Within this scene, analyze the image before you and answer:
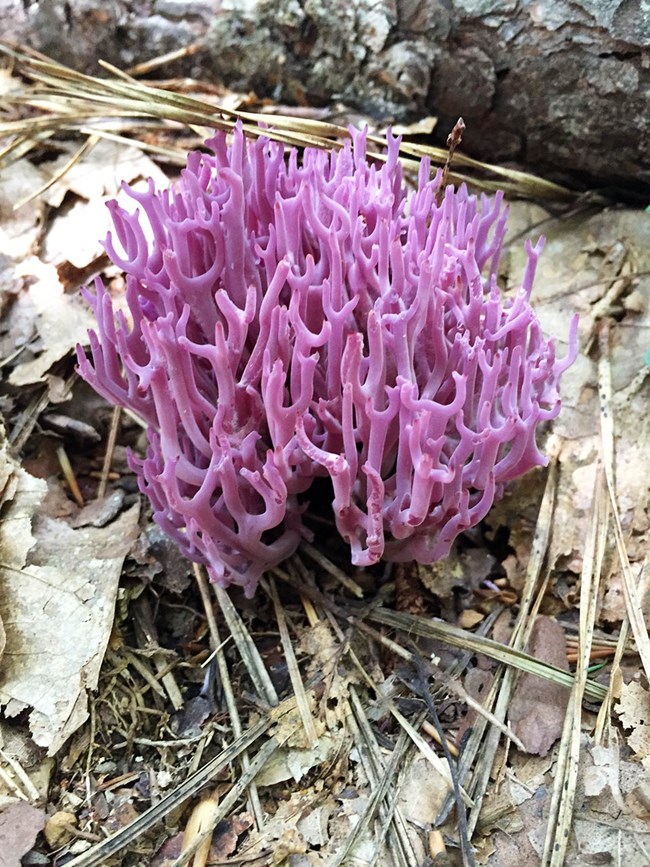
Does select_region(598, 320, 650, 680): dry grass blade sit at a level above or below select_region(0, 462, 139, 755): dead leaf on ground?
above

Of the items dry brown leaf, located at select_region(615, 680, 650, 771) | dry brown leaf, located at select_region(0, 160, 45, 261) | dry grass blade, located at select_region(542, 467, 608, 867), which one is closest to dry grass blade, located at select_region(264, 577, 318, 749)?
dry grass blade, located at select_region(542, 467, 608, 867)

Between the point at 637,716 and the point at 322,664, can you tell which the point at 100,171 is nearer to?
the point at 322,664

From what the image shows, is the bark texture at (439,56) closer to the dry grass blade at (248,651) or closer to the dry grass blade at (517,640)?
the dry grass blade at (517,640)

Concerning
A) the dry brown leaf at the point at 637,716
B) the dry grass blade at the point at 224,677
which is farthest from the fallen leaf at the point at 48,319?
the dry brown leaf at the point at 637,716

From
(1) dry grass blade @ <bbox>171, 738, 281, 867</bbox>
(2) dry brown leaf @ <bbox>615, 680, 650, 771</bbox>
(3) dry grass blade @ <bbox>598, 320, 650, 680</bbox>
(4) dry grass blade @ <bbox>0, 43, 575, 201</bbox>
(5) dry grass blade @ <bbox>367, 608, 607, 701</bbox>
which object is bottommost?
(1) dry grass blade @ <bbox>171, 738, 281, 867</bbox>

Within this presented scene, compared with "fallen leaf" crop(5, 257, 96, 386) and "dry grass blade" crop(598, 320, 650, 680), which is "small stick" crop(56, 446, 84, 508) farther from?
"dry grass blade" crop(598, 320, 650, 680)

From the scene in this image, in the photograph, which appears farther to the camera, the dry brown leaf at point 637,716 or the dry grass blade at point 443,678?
the dry grass blade at point 443,678

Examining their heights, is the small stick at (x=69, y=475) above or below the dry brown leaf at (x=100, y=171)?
below

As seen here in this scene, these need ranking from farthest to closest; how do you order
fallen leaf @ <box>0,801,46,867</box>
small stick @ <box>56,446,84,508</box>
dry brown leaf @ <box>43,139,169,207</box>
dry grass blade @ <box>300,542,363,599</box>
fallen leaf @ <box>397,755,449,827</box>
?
dry brown leaf @ <box>43,139,169,207</box>
small stick @ <box>56,446,84,508</box>
dry grass blade @ <box>300,542,363,599</box>
fallen leaf @ <box>397,755,449,827</box>
fallen leaf @ <box>0,801,46,867</box>
